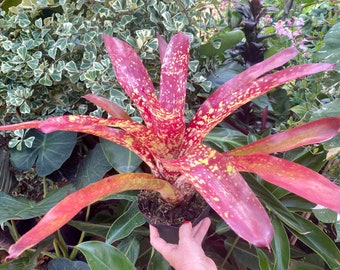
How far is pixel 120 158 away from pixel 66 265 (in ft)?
0.84

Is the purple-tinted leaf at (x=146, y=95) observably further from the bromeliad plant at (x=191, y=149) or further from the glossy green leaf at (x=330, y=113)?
the glossy green leaf at (x=330, y=113)

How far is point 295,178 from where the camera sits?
0.50 metres

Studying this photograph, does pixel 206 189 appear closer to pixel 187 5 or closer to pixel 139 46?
pixel 139 46

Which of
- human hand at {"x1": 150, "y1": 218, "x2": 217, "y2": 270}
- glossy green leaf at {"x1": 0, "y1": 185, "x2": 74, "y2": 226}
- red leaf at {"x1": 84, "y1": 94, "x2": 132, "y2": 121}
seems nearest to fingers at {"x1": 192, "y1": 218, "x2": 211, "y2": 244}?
human hand at {"x1": 150, "y1": 218, "x2": 217, "y2": 270}

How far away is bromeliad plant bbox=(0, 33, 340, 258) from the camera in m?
0.47

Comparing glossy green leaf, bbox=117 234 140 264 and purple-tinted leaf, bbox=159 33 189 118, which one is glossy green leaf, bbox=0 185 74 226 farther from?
purple-tinted leaf, bbox=159 33 189 118

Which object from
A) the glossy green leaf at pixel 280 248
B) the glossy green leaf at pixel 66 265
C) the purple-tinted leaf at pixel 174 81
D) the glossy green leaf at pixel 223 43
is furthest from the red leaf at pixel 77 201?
the glossy green leaf at pixel 223 43

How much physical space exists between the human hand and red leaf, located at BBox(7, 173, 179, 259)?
0.24 feet

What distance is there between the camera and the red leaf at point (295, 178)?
47 centimetres

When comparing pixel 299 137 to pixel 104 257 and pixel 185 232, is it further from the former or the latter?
pixel 104 257

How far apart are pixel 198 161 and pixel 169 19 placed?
0.46 meters

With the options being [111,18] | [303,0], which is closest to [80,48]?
[111,18]

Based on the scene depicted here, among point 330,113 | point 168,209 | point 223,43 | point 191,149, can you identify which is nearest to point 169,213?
point 168,209

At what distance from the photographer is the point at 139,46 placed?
33.9 inches
